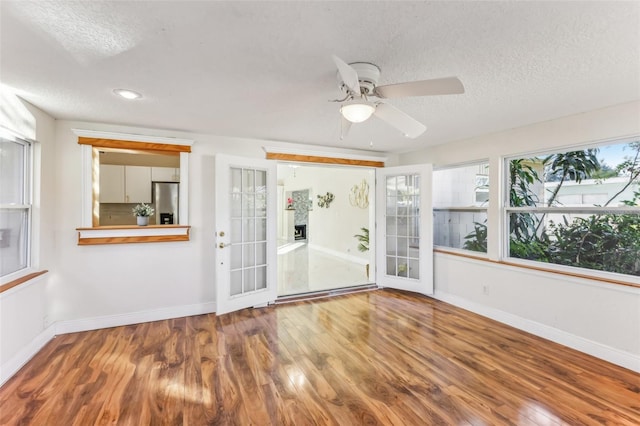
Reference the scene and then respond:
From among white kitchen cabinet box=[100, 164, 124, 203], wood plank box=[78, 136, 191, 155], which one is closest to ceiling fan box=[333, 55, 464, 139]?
wood plank box=[78, 136, 191, 155]

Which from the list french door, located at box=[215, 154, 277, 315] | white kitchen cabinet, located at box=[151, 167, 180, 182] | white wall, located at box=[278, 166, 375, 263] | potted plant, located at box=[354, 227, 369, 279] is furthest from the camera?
white wall, located at box=[278, 166, 375, 263]

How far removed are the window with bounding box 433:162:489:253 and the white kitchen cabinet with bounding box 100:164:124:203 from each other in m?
5.26

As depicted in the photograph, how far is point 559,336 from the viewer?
3.00 m

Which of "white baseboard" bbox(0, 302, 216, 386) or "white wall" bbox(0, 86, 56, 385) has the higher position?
"white wall" bbox(0, 86, 56, 385)

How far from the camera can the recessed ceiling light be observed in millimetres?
2402

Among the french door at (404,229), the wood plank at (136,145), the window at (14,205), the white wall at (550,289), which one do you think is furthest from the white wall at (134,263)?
the white wall at (550,289)

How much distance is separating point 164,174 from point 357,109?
456 cm

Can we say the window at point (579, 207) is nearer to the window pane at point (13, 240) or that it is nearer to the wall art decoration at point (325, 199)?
the wall art decoration at point (325, 199)

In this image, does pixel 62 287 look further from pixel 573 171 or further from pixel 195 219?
pixel 573 171

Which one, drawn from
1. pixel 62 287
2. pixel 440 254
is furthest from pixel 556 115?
pixel 62 287

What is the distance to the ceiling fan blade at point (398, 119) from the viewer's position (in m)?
2.03

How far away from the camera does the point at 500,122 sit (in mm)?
3260

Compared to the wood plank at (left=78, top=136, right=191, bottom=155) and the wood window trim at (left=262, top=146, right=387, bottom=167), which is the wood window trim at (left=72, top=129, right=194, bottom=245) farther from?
the wood window trim at (left=262, top=146, right=387, bottom=167)

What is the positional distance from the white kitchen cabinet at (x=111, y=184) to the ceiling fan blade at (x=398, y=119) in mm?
4811
